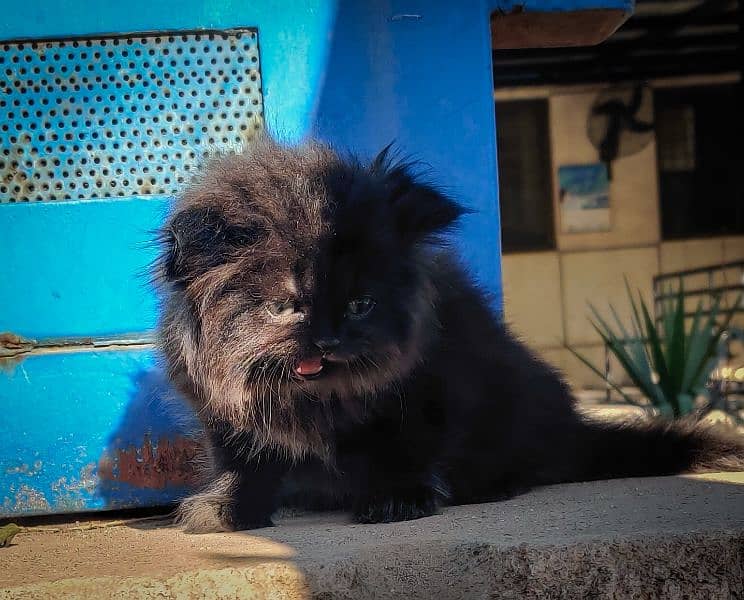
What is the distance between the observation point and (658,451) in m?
3.34

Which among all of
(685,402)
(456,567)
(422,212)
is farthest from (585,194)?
(456,567)

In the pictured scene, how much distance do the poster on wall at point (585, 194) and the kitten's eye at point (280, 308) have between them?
281 inches

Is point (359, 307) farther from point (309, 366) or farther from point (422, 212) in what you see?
point (422, 212)

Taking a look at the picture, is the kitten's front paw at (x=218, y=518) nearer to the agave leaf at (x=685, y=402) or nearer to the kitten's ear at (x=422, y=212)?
the kitten's ear at (x=422, y=212)

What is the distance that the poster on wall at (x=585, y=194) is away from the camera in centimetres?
928

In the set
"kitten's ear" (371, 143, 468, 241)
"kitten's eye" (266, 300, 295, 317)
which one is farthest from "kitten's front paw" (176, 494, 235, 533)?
"kitten's ear" (371, 143, 468, 241)

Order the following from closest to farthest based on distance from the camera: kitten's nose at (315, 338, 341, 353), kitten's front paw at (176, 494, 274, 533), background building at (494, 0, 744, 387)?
kitten's nose at (315, 338, 341, 353), kitten's front paw at (176, 494, 274, 533), background building at (494, 0, 744, 387)

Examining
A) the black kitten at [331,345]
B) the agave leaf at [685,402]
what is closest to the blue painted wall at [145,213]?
the black kitten at [331,345]

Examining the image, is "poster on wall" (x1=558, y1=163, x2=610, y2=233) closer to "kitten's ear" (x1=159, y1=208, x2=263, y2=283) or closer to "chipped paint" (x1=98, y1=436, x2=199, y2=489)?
"chipped paint" (x1=98, y1=436, x2=199, y2=489)

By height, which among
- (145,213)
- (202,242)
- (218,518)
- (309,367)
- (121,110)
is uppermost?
(121,110)

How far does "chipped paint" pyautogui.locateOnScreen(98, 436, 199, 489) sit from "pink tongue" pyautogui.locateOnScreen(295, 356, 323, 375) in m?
1.00

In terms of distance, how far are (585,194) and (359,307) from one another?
7.17m

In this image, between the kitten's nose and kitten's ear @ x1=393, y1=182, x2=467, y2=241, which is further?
kitten's ear @ x1=393, y1=182, x2=467, y2=241

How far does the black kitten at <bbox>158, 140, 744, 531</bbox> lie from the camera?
252 cm
